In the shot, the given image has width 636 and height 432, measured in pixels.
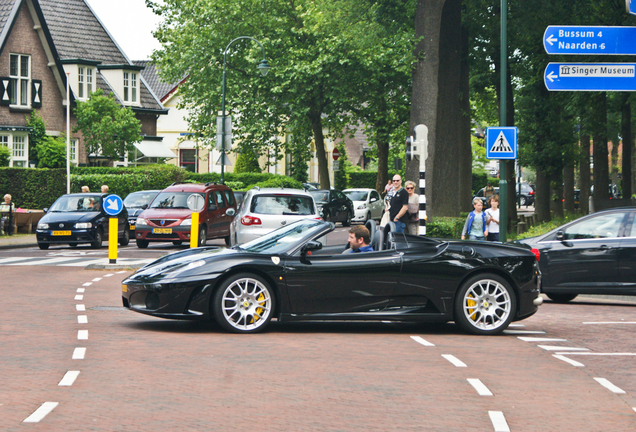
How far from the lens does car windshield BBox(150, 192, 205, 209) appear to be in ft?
83.9

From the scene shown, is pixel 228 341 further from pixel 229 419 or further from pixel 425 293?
pixel 229 419

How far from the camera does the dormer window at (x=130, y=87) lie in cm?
5456

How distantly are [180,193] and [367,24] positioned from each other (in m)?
7.45

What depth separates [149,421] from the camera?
237 inches

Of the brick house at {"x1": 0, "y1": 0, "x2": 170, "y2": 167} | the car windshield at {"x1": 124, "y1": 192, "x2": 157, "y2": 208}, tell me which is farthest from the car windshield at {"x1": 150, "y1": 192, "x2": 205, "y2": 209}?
the brick house at {"x1": 0, "y1": 0, "x2": 170, "y2": 167}

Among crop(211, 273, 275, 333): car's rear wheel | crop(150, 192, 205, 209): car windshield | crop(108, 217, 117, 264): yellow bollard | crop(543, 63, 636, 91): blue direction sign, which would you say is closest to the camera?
crop(211, 273, 275, 333): car's rear wheel

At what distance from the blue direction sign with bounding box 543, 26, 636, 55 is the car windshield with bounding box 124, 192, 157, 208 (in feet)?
56.4

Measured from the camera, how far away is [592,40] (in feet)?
51.7

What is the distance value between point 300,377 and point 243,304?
8.17ft

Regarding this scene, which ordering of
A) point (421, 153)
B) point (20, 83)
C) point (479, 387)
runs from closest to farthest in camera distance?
1. point (479, 387)
2. point (421, 153)
3. point (20, 83)

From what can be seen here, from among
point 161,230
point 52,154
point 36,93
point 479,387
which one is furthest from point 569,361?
point 36,93

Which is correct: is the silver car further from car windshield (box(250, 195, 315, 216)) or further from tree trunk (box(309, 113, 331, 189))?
tree trunk (box(309, 113, 331, 189))

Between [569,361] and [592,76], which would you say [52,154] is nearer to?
[592,76]

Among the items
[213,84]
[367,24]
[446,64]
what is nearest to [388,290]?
[446,64]
